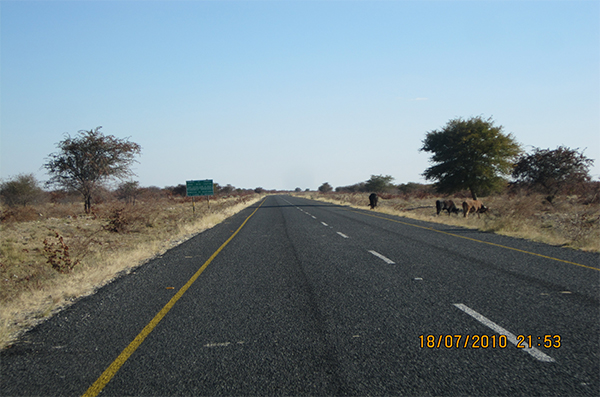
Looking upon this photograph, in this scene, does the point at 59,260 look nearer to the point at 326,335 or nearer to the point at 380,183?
the point at 326,335

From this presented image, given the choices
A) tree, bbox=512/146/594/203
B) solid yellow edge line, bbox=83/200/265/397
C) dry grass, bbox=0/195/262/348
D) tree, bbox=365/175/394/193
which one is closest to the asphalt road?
solid yellow edge line, bbox=83/200/265/397

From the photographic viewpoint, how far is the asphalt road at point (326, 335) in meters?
3.37

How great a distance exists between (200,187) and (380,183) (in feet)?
269

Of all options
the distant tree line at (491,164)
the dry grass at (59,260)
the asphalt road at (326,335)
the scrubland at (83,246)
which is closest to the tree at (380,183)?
the distant tree line at (491,164)

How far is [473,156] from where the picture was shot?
→ 116ft

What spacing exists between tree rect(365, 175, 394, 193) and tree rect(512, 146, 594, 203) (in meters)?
69.8

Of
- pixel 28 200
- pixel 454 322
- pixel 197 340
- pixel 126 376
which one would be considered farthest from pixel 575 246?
pixel 28 200

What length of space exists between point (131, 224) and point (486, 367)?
18.9 metres

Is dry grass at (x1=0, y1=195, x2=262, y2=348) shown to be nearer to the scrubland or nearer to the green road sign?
the scrubland

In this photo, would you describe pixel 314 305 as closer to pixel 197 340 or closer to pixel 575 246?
pixel 197 340

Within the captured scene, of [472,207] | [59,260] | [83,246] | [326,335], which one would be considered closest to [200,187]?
[83,246]

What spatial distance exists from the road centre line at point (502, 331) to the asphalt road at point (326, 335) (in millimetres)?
24

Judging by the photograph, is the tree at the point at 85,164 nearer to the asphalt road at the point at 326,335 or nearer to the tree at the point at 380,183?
the asphalt road at the point at 326,335
